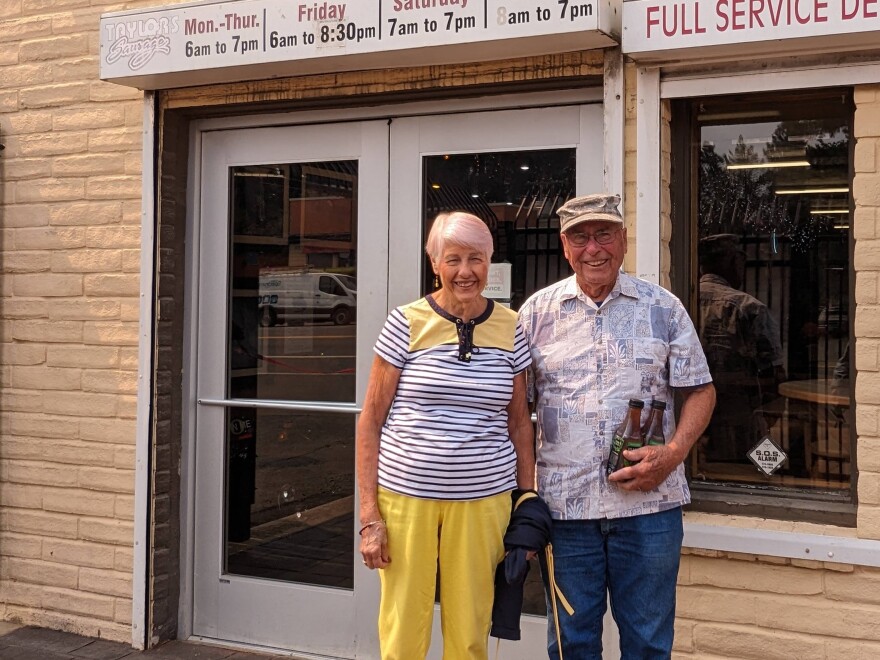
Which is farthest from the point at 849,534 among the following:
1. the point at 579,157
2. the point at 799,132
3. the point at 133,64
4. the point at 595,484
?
the point at 133,64

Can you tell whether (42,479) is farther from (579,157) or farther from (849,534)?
(849,534)

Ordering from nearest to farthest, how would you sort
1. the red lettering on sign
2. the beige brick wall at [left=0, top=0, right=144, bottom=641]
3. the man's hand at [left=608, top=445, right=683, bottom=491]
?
1. the man's hand at [left=608, top=445, right=683, bottom=491]
2. the red lettering on sign
3. the beige brick wall at [left=0, top=0, right=144, bottom=641]

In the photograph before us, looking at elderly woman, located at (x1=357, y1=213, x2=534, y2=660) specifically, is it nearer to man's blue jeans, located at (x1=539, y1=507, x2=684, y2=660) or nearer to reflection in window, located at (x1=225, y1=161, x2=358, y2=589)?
man's blue jeans, located at (x1=539, y1=507, x2=684, y2=660)

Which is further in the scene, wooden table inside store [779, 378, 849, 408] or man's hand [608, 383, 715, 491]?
wooden table inside store [779, 378, 849, 408]

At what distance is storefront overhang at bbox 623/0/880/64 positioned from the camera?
12.0 ft

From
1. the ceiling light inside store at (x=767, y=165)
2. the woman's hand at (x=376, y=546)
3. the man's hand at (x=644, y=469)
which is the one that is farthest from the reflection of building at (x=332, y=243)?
the woman's hand at (x=376, y=546)

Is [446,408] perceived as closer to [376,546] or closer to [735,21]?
[376,546]

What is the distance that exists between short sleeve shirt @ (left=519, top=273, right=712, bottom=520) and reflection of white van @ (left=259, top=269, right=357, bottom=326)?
69.4 inches

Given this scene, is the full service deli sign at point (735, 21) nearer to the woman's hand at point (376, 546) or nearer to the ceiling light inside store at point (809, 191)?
the ceiling light inside store at point (809, 191)

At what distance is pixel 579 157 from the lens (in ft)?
14.5

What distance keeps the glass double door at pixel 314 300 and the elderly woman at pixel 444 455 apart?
4.38ft

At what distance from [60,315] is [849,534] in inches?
148

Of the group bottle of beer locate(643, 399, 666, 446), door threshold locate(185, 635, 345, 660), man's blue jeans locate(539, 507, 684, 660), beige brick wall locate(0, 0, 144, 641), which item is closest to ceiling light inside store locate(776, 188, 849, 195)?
bottle of beer locate(643, 399, 666, 446)

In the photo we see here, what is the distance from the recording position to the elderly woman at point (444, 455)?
10.4 feet
